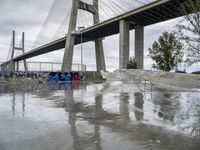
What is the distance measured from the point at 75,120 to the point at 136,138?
7.84 feet

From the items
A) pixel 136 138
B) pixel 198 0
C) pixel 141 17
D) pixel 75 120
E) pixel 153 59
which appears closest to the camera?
pixel 136 138

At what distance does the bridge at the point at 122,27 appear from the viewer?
3744cm

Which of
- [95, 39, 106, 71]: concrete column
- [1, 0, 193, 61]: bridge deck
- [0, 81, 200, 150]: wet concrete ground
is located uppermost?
[1, 0, 193, 61]: bridge deck

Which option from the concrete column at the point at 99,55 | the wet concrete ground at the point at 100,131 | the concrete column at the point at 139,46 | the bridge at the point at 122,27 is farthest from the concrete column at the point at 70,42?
the wet concrete ground at the point at 100,131

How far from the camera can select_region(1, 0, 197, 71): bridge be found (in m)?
37.4

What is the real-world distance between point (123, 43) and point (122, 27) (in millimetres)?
2521

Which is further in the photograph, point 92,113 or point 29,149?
point 92,113

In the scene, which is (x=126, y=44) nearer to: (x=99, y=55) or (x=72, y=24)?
(x=99, y=55)

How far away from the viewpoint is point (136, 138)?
17.0 feet

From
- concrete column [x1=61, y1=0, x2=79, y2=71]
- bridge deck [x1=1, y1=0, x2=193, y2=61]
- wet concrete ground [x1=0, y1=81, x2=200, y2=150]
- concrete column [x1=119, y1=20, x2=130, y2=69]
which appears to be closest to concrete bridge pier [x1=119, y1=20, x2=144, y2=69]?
concrete column [x1=119, y1=20, x2=130, y2=69]

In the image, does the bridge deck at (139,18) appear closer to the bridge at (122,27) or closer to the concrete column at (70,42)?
the bridge at (122,27)

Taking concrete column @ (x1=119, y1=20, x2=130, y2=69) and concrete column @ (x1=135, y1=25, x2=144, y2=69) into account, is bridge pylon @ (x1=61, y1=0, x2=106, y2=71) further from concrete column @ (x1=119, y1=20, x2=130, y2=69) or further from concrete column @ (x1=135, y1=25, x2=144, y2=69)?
concrete column @ (x1=119, y1=20, x2=130, y2=69)

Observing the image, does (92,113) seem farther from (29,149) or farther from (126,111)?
(29,149)

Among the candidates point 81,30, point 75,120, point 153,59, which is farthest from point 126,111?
point 81,30
